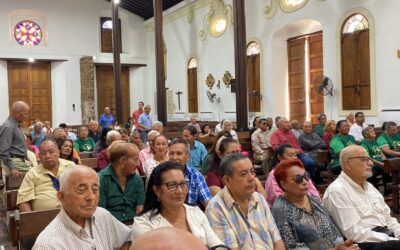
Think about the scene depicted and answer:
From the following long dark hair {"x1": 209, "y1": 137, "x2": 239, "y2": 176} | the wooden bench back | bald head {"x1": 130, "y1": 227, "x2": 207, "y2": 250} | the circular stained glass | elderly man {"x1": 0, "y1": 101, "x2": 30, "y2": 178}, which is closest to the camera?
bald head {"x1": 130, "y1": 227, "x2": 207, "y2": 250}

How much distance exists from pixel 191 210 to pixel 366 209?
136 cm

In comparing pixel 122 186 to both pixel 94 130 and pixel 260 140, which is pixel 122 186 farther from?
pixel 94 130

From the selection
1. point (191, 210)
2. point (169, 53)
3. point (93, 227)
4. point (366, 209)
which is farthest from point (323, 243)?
point (169, 53)

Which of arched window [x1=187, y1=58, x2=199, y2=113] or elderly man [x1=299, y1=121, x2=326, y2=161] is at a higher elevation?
arched window [x1=187, y1=58, x2=199, y2=113]

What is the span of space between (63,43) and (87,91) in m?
2.10

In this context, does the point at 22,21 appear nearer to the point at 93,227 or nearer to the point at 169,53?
the point at 169,53

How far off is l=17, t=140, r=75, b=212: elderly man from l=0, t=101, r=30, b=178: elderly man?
1107mm

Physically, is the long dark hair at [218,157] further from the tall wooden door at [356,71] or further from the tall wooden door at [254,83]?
the tall wooden door at [254,83]

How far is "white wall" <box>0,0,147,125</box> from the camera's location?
1614cm

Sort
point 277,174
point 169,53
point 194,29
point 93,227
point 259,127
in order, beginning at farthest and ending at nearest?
point 169,53
point 194,29
point 259,127
point 277,174
point 93,227

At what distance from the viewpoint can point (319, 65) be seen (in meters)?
12.0

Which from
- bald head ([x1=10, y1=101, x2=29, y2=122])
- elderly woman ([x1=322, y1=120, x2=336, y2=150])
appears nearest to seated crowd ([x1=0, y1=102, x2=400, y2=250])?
bald head ([x1=10, y1=101, x2=29, y2=122])

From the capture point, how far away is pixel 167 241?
2.27 feet

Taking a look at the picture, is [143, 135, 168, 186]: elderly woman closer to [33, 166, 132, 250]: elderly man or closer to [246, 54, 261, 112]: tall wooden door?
[33, 166, 132, 250]: elderly man
